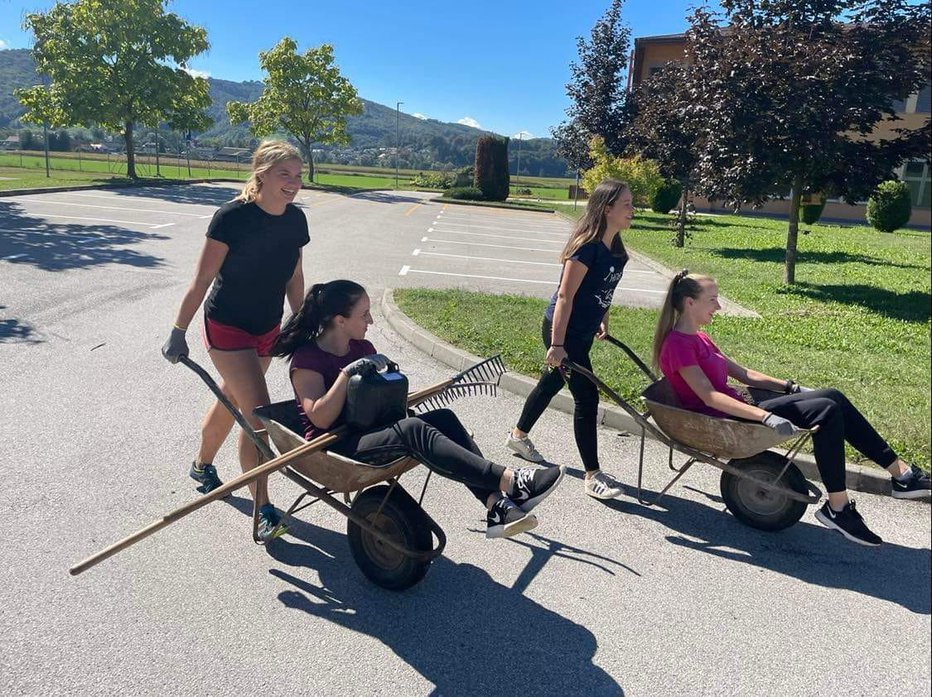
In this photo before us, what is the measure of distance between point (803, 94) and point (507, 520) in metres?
9.56

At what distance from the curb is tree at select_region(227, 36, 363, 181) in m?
37.8

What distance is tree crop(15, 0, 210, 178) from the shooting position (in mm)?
29203

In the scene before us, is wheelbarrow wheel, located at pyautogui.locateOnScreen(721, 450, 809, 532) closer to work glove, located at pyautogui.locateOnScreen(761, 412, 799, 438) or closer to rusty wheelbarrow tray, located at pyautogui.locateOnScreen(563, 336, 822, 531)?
rusty wheelbarrow tray, located at pyautogui.locateOnScreen(563, 336, 822, 531)

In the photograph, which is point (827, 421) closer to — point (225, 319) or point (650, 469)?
point (650, 469)

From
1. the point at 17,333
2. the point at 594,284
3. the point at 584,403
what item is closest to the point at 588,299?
the point at 594,284

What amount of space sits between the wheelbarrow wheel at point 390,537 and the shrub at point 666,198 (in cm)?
2724

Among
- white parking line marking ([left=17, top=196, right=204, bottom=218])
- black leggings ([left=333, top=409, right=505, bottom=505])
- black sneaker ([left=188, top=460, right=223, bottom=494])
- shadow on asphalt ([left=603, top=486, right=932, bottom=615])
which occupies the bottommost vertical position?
shadow on asphalt ([left=603, top=486, right=932, bottom=615])

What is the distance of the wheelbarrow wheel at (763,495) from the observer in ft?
12.0

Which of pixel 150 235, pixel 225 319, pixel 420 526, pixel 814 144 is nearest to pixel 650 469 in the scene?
pixel 420 526

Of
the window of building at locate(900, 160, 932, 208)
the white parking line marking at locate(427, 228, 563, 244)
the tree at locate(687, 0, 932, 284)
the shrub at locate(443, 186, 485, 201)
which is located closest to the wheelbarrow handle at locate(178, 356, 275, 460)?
the tree at locate(687, 0, 932, 284)

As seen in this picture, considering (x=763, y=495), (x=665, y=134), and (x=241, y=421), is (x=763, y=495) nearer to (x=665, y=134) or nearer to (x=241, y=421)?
(x=241, y=421)

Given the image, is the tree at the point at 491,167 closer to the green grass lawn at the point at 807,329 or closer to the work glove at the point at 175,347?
the green grass lawn at the point at 807,329

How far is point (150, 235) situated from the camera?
46.4 feet

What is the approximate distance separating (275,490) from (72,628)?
4.58 feet
